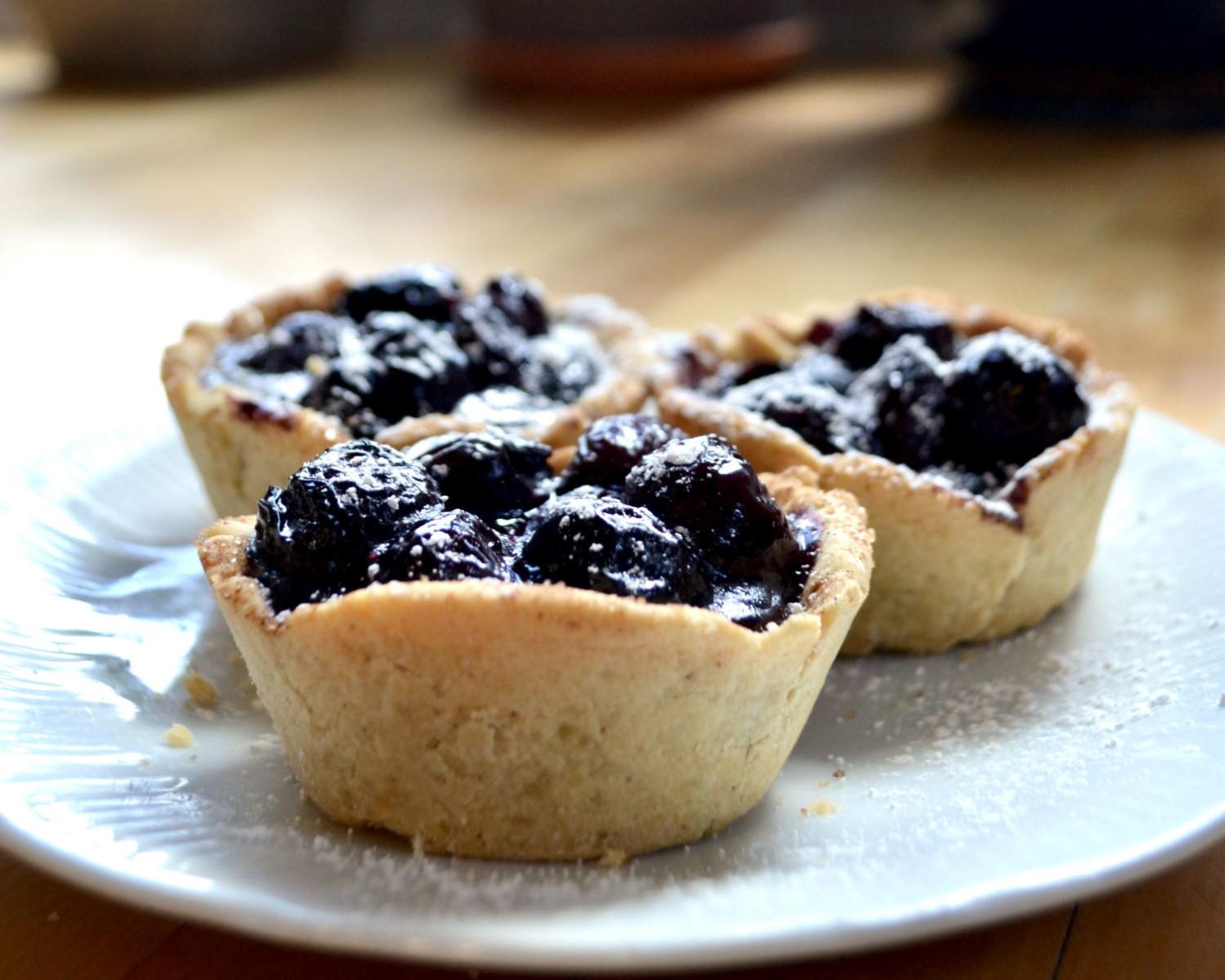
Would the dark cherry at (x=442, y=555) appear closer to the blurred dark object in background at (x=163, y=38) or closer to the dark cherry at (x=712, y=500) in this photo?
the dark cherry at (x=712, y=500)

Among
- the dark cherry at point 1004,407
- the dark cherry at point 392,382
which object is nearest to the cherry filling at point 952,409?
the dark cherry at point 1004,407

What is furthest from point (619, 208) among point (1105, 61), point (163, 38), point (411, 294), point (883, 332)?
point (163, 38)

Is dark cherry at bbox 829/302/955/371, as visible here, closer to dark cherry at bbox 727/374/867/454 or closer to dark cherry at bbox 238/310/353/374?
dark cherry at bbox 727/374/867/454

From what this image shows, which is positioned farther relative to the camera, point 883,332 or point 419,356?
point 883,332

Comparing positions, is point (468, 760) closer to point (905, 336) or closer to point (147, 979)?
point (147, 979)

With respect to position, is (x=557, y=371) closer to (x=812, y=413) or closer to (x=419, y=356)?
(x=419, y=356)
